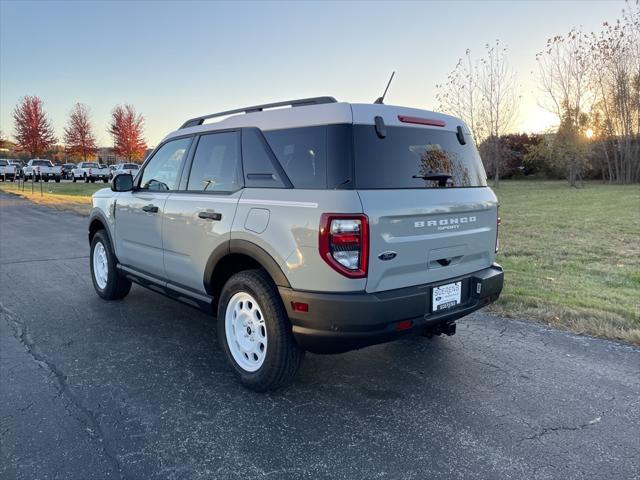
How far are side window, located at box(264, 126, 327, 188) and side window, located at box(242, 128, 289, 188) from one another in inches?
2.7

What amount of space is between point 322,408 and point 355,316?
0.76 m

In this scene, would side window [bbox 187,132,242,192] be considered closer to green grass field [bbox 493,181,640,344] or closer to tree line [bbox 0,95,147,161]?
green grass field [bbox 493,181,640,344]

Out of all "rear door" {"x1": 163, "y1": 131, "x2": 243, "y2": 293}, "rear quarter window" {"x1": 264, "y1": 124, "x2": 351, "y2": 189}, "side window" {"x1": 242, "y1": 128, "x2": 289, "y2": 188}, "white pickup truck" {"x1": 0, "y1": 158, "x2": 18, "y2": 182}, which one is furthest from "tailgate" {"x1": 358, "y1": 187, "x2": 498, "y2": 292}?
"white pickup truck" {"x1": 0, "y1": 158, "x2": 18, "y2": 182}

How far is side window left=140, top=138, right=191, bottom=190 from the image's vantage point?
14.2 ft

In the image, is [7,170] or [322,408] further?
[7,170]

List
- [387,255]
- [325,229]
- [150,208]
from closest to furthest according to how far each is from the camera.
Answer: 1. [325,229]
2. [387,255]
3. [150,208]

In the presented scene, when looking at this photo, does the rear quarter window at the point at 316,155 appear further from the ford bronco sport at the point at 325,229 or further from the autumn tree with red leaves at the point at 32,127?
the autumn tree with red leaves at the point at 32,127

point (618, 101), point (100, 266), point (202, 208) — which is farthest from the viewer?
point (618, 101)

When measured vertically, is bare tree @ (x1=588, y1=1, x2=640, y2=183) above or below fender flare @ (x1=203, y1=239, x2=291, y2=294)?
above

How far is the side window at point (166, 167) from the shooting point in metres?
4.34

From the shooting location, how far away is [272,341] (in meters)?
3.16

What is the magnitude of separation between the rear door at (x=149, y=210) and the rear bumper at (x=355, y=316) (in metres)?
1.89

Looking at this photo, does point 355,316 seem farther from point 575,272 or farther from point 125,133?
point 125,133

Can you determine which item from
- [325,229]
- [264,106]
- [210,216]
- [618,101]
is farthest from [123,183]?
[618,101]
